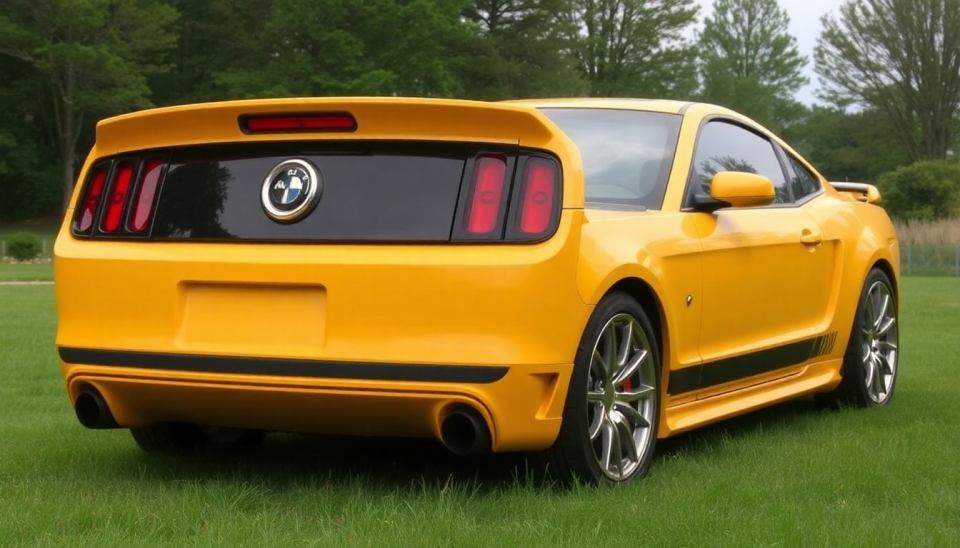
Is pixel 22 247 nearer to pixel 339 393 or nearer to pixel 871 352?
pixel 871 352

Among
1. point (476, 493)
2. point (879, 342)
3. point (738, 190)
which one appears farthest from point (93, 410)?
point (879, 342)

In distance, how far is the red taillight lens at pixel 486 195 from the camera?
14.5 feet

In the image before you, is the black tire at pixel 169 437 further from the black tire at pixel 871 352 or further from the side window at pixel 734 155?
the black tire at pixel 871 352

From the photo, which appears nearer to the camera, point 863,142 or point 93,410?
point 93,410

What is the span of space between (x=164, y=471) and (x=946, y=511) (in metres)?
2.65

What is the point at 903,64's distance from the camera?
205 feet

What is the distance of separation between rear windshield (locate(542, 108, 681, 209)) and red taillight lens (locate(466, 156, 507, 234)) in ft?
2.90

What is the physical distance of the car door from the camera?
5594 mm

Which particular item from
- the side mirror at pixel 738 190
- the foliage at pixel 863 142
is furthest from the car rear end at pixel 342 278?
the foliage at pixel 863 142

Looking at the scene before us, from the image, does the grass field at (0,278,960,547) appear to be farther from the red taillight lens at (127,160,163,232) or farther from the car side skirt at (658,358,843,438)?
the red taillight lens at (127,160,163,232)

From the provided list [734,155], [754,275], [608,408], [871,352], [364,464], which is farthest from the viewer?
[871,352]

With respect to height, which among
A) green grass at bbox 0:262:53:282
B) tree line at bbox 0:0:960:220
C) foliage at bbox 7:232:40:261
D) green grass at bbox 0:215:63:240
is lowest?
green grass at bbox 0:215:63:240

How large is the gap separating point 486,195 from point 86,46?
177ft

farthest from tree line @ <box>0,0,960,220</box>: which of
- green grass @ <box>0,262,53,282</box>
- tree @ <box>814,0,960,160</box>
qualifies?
green grass @ <box>0,262,53,282</box>
